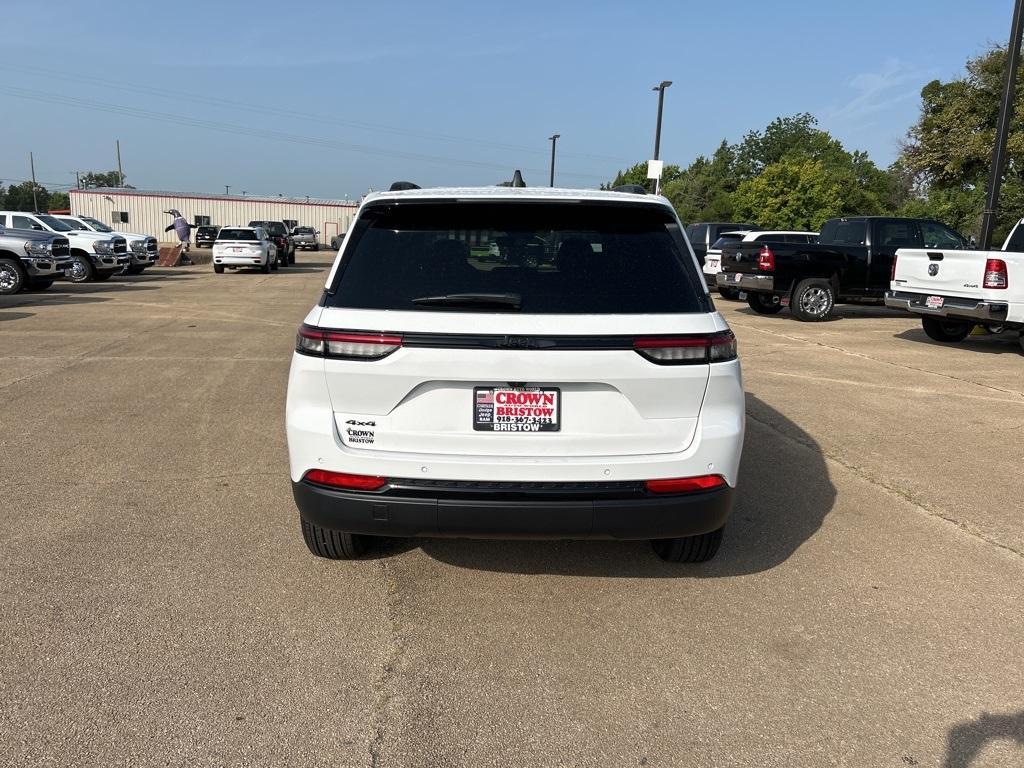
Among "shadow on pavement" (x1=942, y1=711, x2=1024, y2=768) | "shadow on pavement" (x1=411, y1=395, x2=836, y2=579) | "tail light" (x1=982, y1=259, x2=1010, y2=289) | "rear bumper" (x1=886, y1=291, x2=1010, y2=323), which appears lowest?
"shadow on pavement" (x1=942, y1=711, x2=1024, y2=768)

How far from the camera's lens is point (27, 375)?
8570mm

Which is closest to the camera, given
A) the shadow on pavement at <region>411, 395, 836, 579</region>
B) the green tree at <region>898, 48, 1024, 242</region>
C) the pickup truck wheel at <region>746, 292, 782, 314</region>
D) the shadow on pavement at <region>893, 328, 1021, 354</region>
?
the shadow on pavement at <region>411, 395, 836, 579</region>

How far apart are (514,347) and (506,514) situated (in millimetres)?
665

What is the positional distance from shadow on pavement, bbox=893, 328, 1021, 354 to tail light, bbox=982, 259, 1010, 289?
55.6 inches

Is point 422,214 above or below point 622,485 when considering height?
above

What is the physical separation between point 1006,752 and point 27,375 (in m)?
9.20

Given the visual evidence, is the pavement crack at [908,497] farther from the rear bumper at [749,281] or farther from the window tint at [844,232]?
the window tint at [844,232]

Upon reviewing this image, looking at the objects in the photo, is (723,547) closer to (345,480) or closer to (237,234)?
(345,480)

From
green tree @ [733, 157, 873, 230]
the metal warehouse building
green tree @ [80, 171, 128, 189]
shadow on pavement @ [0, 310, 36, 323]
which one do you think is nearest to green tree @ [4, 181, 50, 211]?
green tree @ [80, 171, 128, 189]

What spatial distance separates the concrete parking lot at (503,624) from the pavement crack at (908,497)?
3 centimetres

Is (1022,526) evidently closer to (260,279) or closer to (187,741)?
(187,741)

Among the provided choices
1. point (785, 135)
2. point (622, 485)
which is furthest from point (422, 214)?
point (785, 135)

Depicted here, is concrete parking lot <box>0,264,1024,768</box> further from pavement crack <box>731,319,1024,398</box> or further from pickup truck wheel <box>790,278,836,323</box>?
pickup truck wheel <box>790,278,836,323</box>

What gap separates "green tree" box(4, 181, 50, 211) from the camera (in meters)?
147
